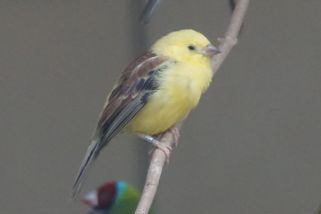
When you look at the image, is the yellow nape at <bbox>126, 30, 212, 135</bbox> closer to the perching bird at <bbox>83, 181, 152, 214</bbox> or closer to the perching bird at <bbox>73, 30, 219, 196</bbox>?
the perching bird at <bbox>73, 30, 219, 196</bbox>

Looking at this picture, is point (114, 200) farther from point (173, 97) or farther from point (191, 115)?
point (191, 115)

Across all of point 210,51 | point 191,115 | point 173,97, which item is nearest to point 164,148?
point 173,97

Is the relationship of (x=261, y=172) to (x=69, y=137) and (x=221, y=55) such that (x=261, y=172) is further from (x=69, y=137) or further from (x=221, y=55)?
(x=221, y=55)


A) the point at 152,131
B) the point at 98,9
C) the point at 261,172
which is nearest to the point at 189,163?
the point at 261,172

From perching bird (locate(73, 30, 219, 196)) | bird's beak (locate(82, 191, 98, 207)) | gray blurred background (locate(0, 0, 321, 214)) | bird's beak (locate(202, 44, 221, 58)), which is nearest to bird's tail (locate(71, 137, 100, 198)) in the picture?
perching bird (locate(73, 30, 219, 196))

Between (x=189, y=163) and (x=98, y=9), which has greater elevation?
(x=98, y=9)

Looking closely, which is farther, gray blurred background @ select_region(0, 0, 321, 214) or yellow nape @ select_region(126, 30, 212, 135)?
gray blurred background @ select_region(0, 0, 321, 214)

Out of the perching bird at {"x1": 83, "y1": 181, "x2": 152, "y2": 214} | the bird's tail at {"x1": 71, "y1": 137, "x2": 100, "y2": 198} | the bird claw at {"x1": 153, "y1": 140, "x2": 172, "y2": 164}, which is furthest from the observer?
the perching bird at {"x1": 83, "y1": 181, "x2": 152, "y2": 214}

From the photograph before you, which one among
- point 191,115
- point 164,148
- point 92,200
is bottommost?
point 92,200
